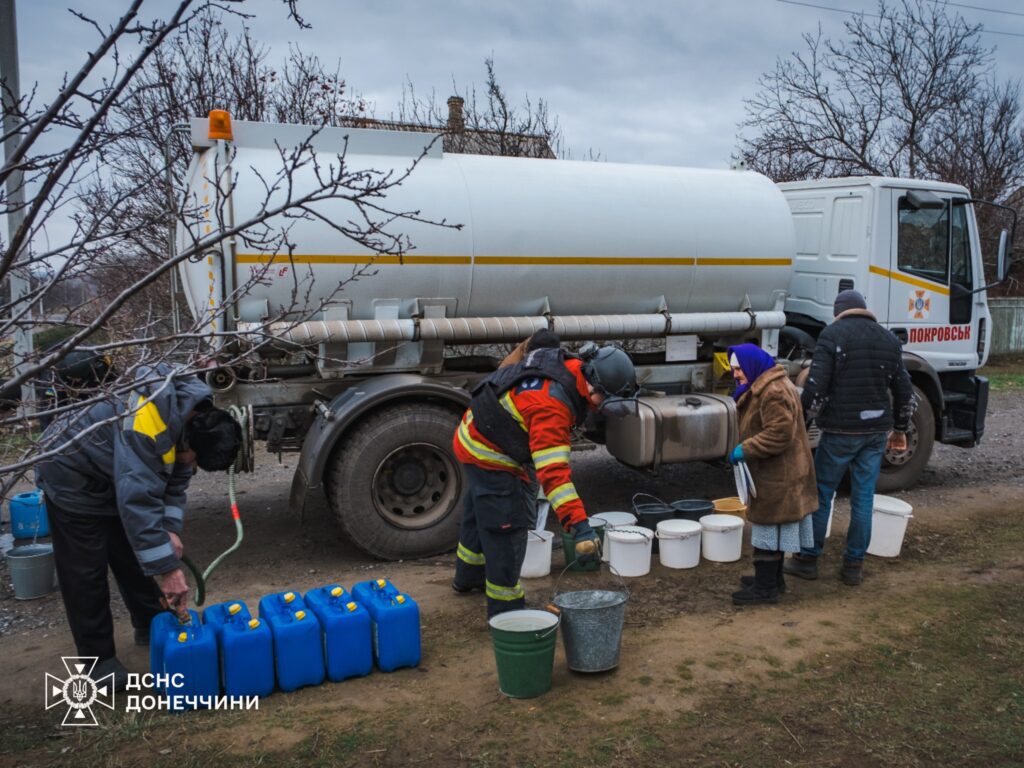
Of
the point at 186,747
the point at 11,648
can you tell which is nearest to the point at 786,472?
the point at 186,747

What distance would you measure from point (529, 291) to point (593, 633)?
308cm

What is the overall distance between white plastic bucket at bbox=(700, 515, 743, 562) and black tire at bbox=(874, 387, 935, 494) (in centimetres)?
259

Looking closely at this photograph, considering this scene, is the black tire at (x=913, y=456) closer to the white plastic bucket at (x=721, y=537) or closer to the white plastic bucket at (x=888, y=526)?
the white plastic bucket at (x=888, y=526)

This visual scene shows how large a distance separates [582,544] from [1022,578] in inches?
138

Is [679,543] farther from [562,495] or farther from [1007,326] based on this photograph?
[1007,326]

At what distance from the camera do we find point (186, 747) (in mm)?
3537

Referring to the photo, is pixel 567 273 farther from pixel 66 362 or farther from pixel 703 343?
pixel 66 362

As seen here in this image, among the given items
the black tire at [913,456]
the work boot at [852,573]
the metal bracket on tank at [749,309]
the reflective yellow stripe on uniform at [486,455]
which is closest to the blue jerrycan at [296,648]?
the reflective yellow stripe on uniform at [486,455]

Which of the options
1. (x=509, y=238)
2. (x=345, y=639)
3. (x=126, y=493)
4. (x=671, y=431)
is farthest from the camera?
(x=671, y=431)

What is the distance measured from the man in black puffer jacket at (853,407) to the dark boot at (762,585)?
0.47 metres

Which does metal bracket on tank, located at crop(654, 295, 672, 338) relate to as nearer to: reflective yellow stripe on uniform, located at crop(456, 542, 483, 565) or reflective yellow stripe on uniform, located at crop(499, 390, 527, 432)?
reflective yellow stripe on uniform, located at crop(456, 542, 483, 565)

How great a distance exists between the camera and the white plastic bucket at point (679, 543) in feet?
19.0

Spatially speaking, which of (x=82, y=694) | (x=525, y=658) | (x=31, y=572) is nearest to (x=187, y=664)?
(x=82, y=694)

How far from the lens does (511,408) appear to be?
444 cm
